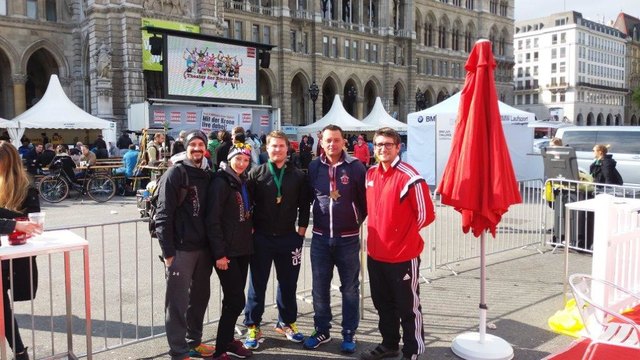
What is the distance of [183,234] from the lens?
3.96m

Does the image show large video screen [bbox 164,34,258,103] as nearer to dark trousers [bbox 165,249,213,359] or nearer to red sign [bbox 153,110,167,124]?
red sign [bbox 153,110,167,124]

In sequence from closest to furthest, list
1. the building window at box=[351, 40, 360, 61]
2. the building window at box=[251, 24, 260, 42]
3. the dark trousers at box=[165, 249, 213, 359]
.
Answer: the dark trousers at box=[165, 249, 213, 359] → the building window at box=[251, 24, 260, 42] → the building window at box=[351, 40, 360, 61]

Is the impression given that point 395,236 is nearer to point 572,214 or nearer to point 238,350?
point 238,350

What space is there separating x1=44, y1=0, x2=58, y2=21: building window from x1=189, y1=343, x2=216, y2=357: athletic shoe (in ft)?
105

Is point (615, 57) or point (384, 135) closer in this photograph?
point (384, 135)

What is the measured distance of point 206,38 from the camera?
25594 mm

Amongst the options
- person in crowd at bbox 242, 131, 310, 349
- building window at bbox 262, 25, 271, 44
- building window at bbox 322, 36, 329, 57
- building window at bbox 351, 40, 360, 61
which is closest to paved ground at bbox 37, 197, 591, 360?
person in crowd at bbox 242, 131, 310, 349

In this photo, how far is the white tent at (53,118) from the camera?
18844 millimetres

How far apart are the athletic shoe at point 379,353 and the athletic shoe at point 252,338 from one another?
0.91 metres

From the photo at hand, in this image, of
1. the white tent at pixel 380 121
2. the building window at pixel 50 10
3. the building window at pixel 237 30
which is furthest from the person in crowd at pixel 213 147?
the building window at pixel 237 30

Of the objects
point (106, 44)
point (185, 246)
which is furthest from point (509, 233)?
point (106, 44)

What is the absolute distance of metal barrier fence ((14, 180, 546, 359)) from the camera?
463cm

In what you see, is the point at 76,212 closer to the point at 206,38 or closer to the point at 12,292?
the point at 12,292

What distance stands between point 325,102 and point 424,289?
42.9 m
